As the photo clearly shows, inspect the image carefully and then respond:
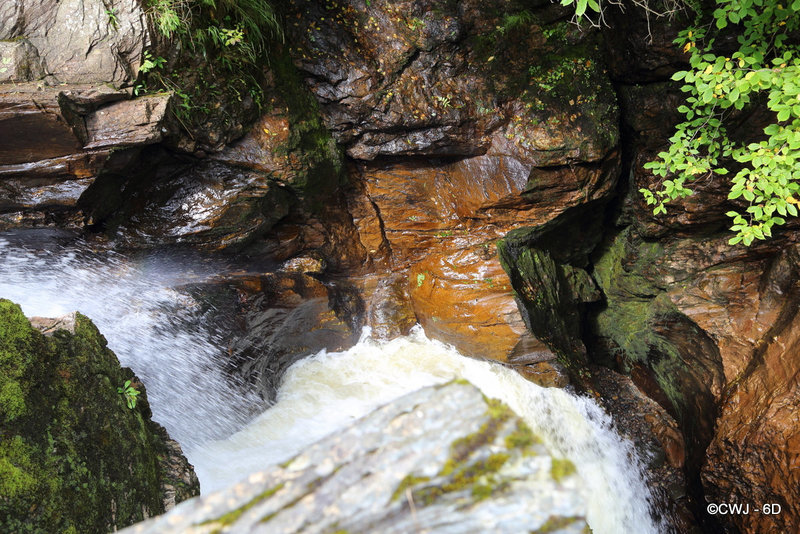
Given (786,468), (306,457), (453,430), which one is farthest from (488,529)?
(786,468)

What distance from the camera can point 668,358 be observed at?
21.7 ft

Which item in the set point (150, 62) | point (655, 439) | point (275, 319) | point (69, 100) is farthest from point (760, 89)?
point (69, 100)

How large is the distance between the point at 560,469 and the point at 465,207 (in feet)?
17.8

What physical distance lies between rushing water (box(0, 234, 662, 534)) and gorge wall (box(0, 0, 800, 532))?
322 millimetres

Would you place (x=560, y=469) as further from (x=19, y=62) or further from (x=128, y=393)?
(x=19, y=62)

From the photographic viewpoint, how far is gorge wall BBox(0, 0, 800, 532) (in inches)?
Answer: 194

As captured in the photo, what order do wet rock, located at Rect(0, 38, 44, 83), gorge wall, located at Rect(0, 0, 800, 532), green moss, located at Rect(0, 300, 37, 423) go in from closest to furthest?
green moss, located at Rect(0, 300, 37, 423)
wet rock, located at Rect(0, 38, 44, 83)
gorge wall, located at Rect(0, 0, 800, 532)

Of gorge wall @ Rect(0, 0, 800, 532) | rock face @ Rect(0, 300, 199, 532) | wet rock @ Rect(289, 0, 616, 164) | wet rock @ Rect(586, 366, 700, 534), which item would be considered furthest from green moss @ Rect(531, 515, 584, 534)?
wet rock @ Rect(289, 0, 616, 164)

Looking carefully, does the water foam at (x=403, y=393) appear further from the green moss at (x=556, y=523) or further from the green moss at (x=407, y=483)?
the green moss at (x=556, y=523)

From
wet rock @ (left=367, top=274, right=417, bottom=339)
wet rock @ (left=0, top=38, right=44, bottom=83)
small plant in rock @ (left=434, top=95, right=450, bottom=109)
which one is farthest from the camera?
wet rock @ (left=367, top=274, right=417, bottom=339)

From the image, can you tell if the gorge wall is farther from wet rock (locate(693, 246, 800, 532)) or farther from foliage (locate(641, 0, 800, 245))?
foliage (locate(641, 0, 800, 245))

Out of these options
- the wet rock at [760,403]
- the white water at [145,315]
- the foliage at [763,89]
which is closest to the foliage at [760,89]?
the foliage at [763,89]

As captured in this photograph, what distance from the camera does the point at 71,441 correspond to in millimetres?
2621

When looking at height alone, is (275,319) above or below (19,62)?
below
